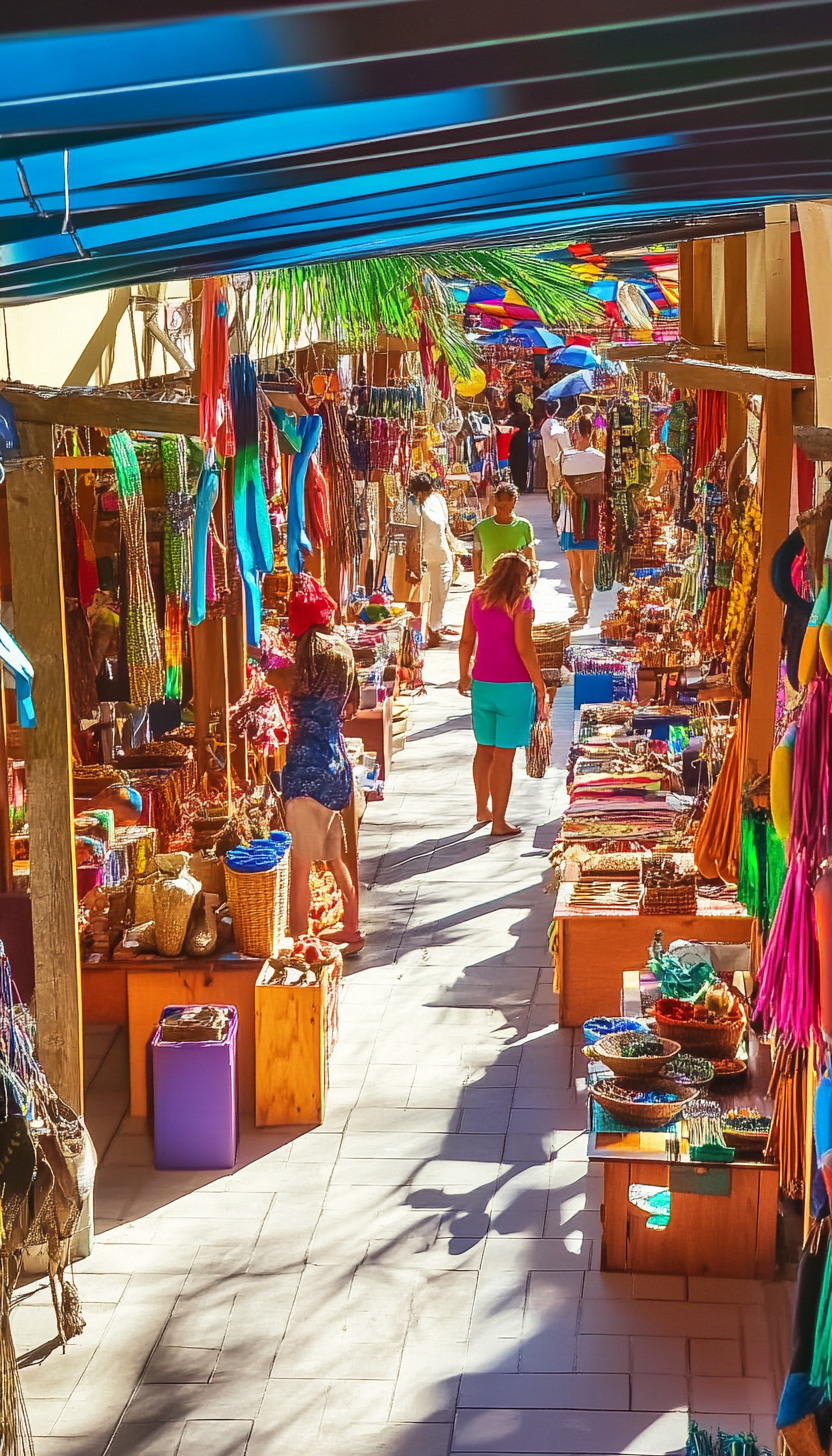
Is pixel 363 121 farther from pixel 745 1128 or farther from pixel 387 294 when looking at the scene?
pixel 387 294

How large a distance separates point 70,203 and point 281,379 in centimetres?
732

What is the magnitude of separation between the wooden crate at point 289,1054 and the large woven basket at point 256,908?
0.20 m

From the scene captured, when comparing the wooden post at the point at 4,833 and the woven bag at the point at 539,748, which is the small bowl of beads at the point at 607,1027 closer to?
the wooden post at the point at 4,833

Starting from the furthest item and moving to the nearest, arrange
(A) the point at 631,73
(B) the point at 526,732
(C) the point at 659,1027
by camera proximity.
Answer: (B) the point at 526,732, (C) the point at 659,1027, (A) the point at 631,73

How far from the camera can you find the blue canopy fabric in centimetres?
183

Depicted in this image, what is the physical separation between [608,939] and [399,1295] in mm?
2182

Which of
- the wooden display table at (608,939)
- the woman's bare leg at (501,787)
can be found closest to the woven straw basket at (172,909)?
the wooden display table at (608,939)

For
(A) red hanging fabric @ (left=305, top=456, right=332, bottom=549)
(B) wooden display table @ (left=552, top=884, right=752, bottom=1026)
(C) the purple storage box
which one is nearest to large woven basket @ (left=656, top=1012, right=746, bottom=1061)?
(B) wooden display table @ (left=552, top=884, right=752, bottom=1026)

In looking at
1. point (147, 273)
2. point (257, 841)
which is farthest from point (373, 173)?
point (257, 841)

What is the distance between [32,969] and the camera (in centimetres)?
581

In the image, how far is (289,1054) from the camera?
6195 millimetres

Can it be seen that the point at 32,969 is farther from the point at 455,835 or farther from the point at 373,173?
the point at 455,835

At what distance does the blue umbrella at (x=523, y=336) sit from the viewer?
1820 centimetres

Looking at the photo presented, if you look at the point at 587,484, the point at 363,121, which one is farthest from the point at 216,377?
the point at 587,484
